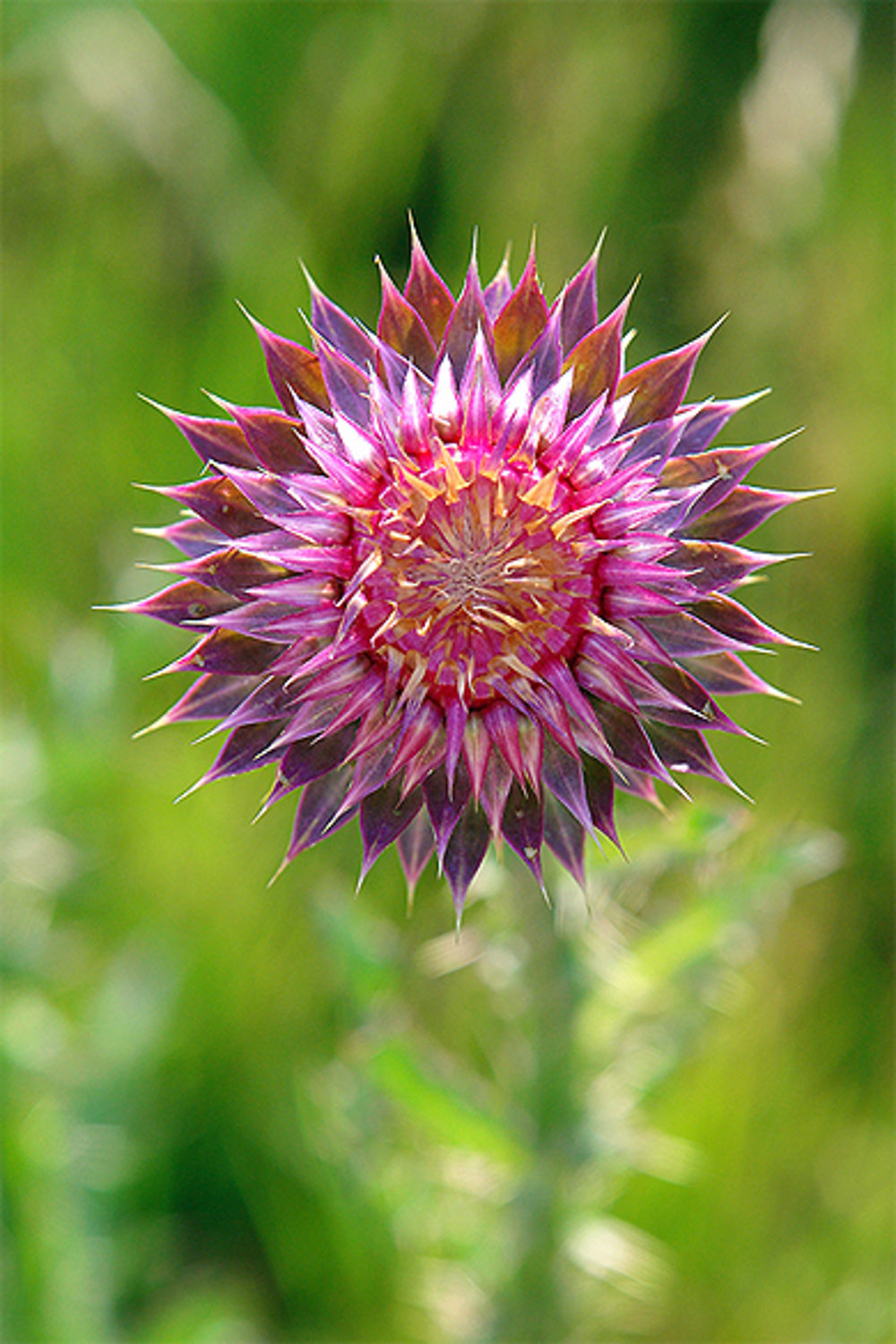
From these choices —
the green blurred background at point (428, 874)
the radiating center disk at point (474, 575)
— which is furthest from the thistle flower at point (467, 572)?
the green blurred background at point (428, 874)

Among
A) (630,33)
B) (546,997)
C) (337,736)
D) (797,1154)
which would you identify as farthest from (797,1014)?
(630,33)

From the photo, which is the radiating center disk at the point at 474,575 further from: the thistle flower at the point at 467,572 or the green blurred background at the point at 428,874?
the green blurred background at the point at 428,874

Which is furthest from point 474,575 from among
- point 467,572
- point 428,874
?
point 428,874

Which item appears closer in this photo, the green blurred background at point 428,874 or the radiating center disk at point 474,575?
the radiating center disk at point 474,575

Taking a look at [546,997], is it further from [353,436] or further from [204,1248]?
[204,1248]

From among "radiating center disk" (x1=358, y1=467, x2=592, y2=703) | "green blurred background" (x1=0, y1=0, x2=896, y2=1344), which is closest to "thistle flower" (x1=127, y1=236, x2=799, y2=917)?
"radiating center disk" (x1=358, y1=467, x2=592, y2=703)

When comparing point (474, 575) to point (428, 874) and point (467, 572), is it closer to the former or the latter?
point (467, 572)
